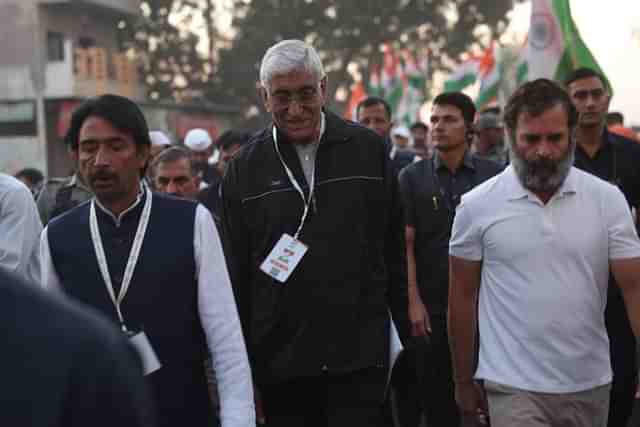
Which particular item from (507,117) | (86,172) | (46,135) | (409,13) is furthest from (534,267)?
(409,13)

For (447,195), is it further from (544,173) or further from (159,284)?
(159,284)

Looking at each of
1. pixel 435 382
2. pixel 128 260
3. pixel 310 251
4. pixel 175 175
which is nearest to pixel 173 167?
pixel 175 175

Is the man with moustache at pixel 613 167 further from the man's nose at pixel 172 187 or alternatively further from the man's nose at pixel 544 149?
the man's nose at pixel 172 187

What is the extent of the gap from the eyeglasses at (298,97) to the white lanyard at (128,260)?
3.84 feet

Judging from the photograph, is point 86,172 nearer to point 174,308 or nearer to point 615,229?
point 174,308

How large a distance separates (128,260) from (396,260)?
1.64m

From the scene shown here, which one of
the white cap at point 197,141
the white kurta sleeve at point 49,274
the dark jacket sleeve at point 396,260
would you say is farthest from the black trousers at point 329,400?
the white cap at point 197,141

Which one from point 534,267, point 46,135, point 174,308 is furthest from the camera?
point 46,135

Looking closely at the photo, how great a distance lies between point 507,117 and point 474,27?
44.8 m

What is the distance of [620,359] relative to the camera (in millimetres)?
5602

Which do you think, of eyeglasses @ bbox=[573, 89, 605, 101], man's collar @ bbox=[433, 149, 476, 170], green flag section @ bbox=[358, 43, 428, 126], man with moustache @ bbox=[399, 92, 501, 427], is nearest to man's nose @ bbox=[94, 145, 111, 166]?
man with moustache @ bbox=[399, 92, 501, 427]

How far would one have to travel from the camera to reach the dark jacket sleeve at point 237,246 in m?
4.86

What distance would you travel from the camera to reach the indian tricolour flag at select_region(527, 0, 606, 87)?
30.9ft

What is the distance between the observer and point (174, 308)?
12.1 feet
